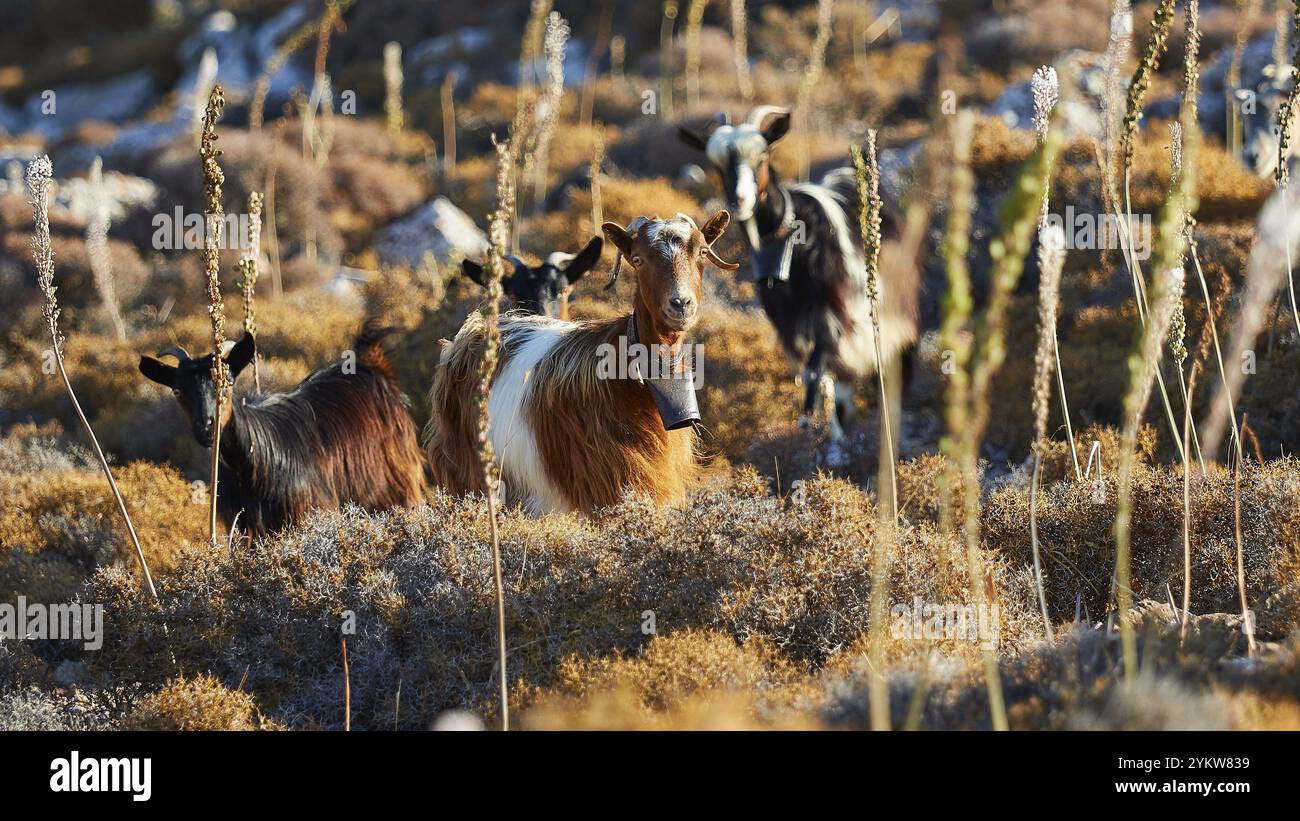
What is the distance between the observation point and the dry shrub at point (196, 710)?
14.9ft

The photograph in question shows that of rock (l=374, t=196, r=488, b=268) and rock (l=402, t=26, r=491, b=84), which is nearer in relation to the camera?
rock (l=374, t=196, r=488, b=268)

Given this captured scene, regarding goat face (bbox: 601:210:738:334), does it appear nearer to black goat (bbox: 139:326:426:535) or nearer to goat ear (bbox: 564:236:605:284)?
goat ear (bbox: 564:236:605:284)

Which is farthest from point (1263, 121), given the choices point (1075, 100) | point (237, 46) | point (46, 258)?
point (237, 46)

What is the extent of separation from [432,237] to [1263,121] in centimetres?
837

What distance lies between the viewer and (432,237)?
13102mm

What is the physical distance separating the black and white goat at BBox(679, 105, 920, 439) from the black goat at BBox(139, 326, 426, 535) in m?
2.55

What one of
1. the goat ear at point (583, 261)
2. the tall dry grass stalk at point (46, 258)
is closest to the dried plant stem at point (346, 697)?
the tall dry grass stalk at point (46, 258)

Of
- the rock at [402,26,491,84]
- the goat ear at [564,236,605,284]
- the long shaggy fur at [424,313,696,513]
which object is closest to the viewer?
the long shaggy fur at [424,313,696,513]

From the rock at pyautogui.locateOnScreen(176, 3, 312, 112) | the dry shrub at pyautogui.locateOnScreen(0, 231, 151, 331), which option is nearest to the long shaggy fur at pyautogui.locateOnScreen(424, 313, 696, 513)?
the dry shrub at pyautogui.locateOnScreen(0, 231, 151, 331)

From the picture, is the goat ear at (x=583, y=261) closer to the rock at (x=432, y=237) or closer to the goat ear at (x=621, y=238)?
the goat ear at (x=621, y=238)

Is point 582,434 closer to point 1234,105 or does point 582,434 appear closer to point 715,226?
point 715,226

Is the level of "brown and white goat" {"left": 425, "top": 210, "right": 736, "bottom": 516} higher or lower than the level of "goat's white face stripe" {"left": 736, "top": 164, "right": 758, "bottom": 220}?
lower

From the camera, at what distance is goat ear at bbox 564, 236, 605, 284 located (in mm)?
7316

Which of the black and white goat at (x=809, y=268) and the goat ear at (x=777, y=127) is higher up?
the goat ear at (x=777, y=127)
